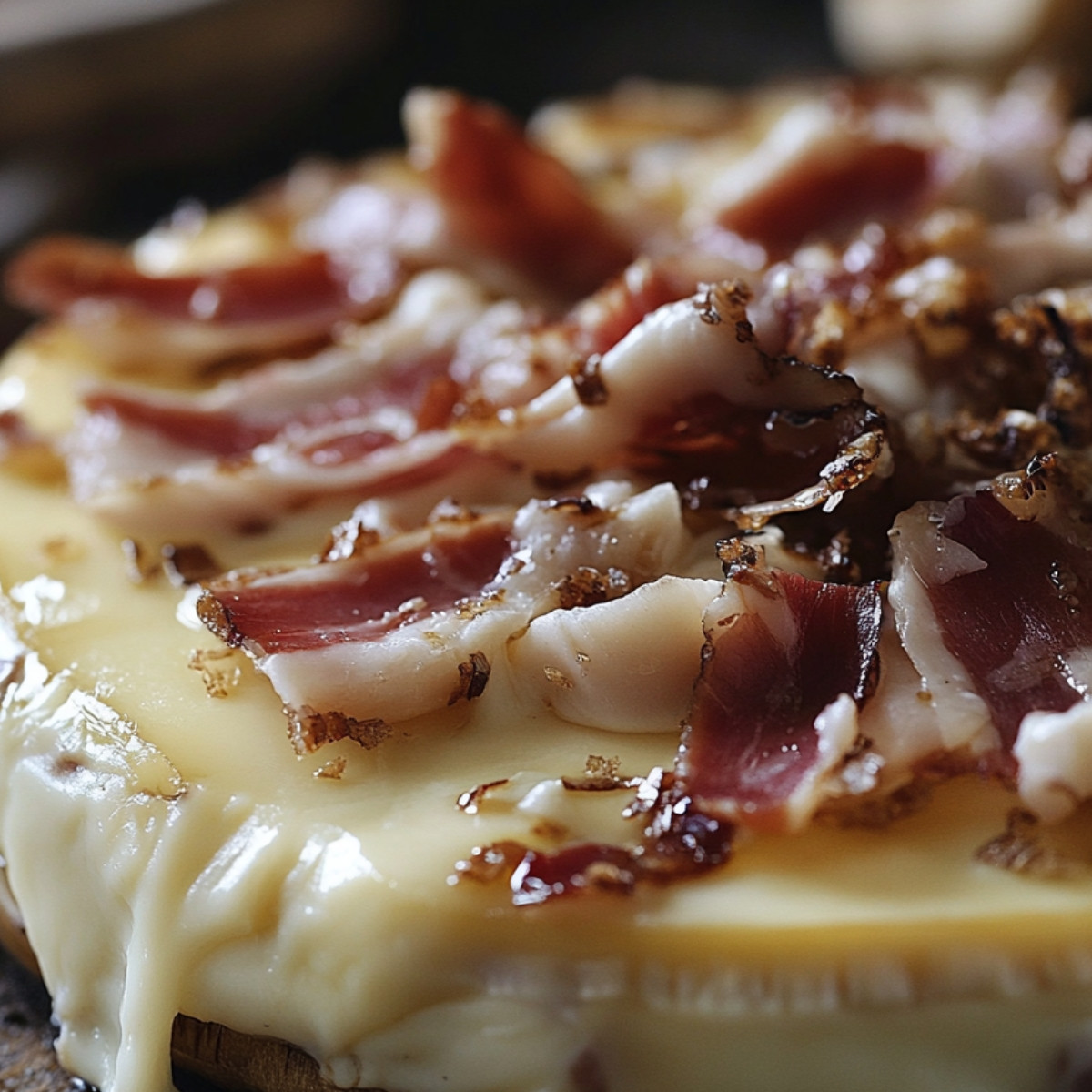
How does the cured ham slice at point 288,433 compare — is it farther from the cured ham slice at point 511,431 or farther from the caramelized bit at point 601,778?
the caramelized bit at point 601,778

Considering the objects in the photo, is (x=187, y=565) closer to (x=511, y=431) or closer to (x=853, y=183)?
(x=511, y=431)

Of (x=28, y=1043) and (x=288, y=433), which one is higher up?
(x=288, y=433)

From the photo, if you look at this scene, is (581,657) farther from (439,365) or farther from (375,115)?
(375,115)

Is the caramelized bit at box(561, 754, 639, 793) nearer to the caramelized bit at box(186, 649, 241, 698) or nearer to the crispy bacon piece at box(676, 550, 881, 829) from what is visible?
the crispy bacon piece at box(676, 550, 881, 829)

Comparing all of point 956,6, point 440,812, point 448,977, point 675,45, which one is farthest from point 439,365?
point 675,45

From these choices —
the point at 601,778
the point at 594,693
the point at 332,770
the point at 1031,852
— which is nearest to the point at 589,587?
the point at 594,693

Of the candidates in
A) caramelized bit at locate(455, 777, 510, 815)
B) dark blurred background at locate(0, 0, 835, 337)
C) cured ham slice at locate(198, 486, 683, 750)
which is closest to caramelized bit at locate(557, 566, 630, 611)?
cured ham slice at locate(198, 486, 683, 750)

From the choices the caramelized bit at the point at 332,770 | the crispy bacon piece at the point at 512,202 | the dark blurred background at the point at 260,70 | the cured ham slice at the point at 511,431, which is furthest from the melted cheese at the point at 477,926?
the dark blurred background at the point at 260,70

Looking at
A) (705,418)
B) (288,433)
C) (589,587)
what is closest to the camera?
(589,587)
